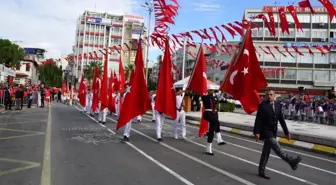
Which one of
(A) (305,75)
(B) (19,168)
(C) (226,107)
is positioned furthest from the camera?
Answer: (A) (305,75)

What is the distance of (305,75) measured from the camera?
65.7m

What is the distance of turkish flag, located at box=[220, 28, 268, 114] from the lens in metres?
10.1

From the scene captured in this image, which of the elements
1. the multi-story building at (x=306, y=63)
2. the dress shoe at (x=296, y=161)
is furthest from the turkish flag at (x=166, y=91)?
the multi-story building at (x=306, y=63)

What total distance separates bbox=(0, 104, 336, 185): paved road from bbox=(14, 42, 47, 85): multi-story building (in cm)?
5453

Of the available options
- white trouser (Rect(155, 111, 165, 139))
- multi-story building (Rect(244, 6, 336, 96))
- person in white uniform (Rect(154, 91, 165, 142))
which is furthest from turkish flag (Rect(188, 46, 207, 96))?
multi-story building (Rect(244, 6, 336, 96))

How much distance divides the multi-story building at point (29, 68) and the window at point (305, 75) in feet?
161

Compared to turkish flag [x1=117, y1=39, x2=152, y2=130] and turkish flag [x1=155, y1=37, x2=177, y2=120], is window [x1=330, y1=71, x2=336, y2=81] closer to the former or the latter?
turkish flag [x1=155, y1=37, x2=177, y2=120]

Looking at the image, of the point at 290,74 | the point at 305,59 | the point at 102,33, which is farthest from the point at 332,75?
the point at 102,33

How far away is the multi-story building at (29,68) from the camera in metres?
71.8

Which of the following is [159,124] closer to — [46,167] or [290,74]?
[46,167]

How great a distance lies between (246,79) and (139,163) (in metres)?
4.34

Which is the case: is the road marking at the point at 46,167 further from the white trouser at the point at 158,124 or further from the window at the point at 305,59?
the window at the point at 305,59

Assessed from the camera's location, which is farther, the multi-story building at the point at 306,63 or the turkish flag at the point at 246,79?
the multi-story building at the point at 306,63

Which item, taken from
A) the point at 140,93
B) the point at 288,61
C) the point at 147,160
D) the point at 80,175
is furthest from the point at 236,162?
the point at 288,61
